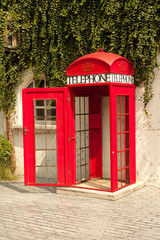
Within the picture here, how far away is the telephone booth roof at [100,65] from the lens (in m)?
6.64

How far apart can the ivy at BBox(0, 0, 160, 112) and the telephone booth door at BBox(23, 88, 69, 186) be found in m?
1.45

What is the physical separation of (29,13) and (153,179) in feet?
16.6

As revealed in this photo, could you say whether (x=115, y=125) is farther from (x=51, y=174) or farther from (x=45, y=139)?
(x=51, y=174)

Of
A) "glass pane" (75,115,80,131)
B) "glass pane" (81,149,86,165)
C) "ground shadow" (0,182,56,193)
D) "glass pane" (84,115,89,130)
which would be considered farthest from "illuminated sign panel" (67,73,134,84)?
"ground shadow" (0,182,56,193)

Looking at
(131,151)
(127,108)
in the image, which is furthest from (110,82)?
(131,151)

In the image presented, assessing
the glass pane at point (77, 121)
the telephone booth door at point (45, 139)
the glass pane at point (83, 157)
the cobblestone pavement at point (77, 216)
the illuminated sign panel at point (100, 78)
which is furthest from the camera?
the glass pane at point (83, 157)

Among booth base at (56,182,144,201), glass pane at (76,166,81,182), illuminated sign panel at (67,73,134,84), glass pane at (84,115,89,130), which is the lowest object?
booth base at (56,182,144,201)

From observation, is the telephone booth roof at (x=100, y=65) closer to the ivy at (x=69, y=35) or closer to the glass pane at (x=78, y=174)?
the ivy at (x=69, y=35)

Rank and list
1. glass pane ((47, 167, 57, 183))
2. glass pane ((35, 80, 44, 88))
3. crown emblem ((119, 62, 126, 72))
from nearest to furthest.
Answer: crown emblem ((119, 62, 126, 72)), glass pane ((47, 167, 57, 183)), glass pane ((35, 80, 44, 88))

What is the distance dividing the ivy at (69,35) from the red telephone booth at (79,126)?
0.43 metres

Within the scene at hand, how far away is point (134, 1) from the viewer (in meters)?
7.27

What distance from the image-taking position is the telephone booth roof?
6.64 meters

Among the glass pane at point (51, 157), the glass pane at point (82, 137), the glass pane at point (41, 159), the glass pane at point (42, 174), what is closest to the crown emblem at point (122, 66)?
the glass pane at point (82, 137)

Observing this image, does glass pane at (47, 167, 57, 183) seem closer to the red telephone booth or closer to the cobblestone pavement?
the red telephone booth
